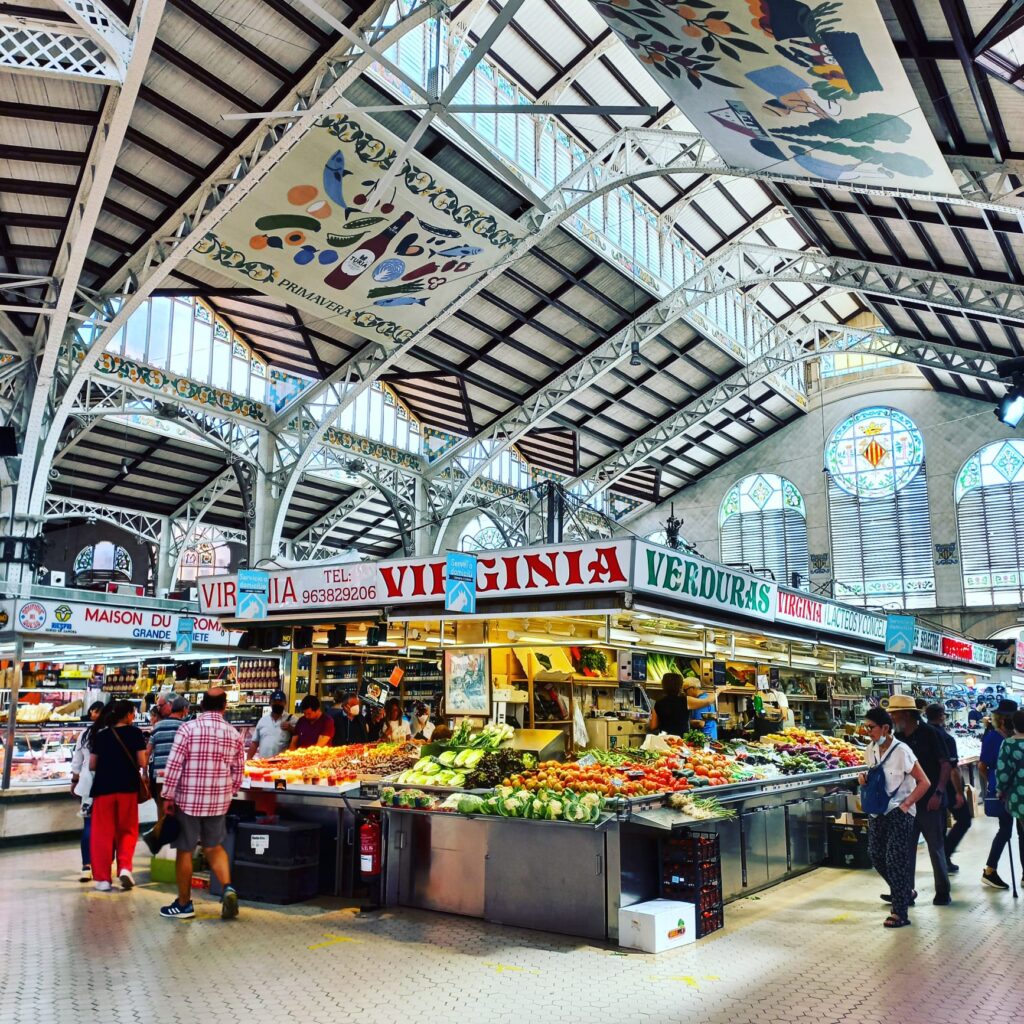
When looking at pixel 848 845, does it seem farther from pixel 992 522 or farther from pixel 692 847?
pixel 992 522

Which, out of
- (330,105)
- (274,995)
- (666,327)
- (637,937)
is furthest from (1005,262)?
(274,995)

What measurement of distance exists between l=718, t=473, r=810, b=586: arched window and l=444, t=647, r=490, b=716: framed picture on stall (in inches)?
676

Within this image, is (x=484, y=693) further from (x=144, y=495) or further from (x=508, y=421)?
(x=144, y=495)

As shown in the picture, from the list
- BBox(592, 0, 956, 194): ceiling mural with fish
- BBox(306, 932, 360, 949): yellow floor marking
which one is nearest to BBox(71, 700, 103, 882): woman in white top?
BBox(306, 932, 360, 949): yellow floor marking

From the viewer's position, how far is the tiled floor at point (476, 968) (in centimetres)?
411

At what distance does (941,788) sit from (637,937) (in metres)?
3.13

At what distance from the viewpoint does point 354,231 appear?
1134 centimetres

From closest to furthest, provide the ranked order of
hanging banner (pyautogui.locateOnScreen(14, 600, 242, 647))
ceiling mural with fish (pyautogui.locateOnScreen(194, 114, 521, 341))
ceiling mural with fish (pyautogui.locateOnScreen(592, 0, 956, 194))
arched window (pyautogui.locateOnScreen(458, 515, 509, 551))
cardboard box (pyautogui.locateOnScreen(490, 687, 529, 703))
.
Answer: ceiling mural with fish (pyautogui.locateOnScreen(592, 0, 956, 194)) → cardboard box (pyautogui.locateOnScreen(490, 687, 529, 703)) → ceiling mural with fish (pyautogui.locateOnScreen(194, 114, 521, 341)) → hanging banner (pyautogui.locateOnScreen(14, 600, 242, 647)) → arched window (pyautogui.locateOnScreen(458, 515, 509, 551))

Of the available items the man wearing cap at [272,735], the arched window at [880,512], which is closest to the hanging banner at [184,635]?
the man wearing cap at [272,735]

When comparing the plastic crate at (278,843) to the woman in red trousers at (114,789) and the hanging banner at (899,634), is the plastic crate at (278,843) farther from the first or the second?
the hanging banner at (899,634)

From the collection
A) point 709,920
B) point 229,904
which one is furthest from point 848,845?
point 229,904

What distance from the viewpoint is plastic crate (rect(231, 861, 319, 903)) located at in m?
6.29

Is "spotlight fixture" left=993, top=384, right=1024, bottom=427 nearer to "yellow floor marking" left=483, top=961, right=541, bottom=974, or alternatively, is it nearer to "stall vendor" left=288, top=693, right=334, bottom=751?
"stall vendor" left=288, top=693, right=334, bottom=751

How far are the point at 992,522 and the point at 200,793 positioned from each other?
70.0 feet
